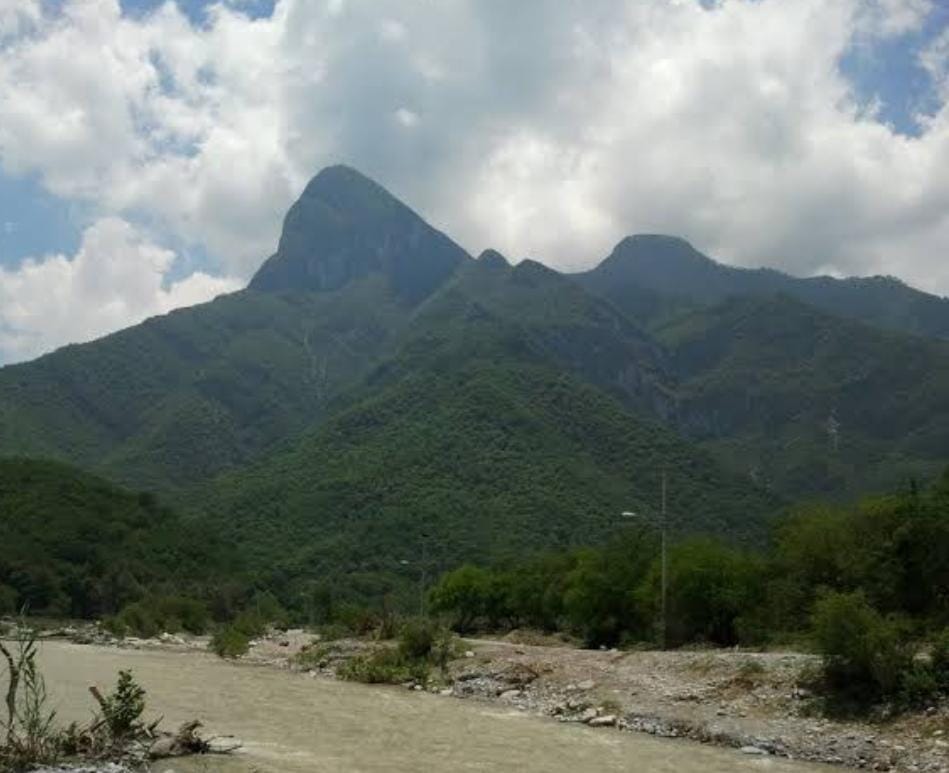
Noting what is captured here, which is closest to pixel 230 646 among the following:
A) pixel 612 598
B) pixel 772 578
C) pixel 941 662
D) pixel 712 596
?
pixel 612 598

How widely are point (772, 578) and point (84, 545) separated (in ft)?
340

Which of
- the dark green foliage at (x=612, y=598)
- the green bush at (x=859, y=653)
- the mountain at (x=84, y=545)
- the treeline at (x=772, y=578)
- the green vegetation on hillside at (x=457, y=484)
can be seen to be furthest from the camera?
the green vegetation on hillside at (x=457, y=484)

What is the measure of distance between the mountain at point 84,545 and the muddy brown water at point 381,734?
78022 millimetres

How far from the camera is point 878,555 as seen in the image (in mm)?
39125

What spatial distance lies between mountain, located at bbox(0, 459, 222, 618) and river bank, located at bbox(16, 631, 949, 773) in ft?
277

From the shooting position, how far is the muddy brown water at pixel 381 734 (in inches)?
895

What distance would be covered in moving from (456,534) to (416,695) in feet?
330

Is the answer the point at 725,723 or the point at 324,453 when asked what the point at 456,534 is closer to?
the point at 324,453

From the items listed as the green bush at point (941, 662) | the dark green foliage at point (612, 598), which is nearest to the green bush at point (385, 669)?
the dark green foliage at point (612, 598)

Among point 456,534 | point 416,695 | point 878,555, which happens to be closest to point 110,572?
point 456,534

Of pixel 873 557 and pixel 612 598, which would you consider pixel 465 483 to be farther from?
pixel 873 557

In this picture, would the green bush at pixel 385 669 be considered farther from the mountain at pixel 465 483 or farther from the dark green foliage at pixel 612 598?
the mountain at pixel 465 483

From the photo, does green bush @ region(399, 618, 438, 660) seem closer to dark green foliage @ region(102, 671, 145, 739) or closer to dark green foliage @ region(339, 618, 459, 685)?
dark green foliage @ region(339, 618, 459, 685)

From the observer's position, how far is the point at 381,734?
90.5 ft
